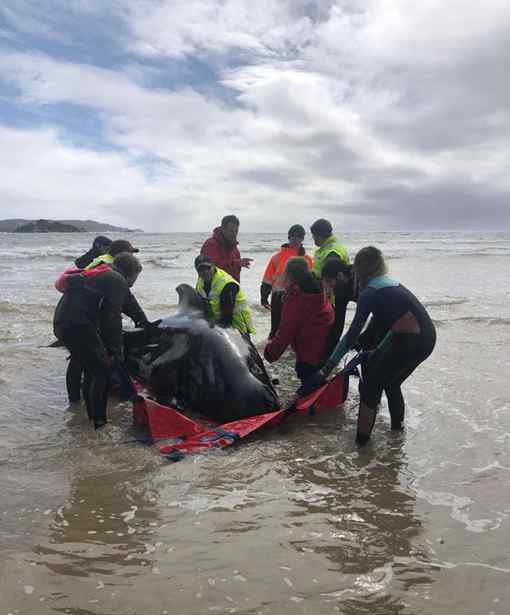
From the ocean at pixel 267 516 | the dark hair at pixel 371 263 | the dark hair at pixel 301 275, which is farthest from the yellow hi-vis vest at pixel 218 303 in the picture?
the dark hair at pixel 371 263

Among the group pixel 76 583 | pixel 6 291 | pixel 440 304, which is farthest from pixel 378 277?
pixel 6 291

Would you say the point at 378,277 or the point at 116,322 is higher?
the point at 378,277

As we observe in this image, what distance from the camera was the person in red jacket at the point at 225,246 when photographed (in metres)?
7.99

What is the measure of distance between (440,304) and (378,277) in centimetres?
972

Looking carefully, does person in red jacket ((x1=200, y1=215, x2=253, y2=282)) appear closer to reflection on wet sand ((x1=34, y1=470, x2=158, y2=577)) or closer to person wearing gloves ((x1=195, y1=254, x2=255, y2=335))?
person wearing gloves ((x1=195, y1=254, x2=255, y2=335))

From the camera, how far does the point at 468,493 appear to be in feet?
12.3

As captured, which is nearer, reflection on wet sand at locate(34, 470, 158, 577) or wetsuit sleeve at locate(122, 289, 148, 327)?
reflection on wet sand at locate(34, 470, 158, 577)

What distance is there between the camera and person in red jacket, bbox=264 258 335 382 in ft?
19.1

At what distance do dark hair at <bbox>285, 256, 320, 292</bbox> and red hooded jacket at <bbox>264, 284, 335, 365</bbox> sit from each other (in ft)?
0.20

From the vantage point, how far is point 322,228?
7289 millimetres

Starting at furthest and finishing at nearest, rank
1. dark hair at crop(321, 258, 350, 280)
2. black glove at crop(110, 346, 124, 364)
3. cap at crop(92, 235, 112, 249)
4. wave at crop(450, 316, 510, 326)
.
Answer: wave at crop(450, 316, 510, 326) < cap at crop(92, 235, 112, 249) < dark hair at crop(321, 258, 350, 280) < black glove at crop(110, 346, 124, 364)

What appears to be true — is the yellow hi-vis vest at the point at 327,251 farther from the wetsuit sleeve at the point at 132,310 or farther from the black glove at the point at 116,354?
the black glove at the point at 116,354

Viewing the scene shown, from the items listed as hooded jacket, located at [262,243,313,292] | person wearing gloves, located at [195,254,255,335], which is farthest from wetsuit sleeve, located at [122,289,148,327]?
hooded jacket, located at [262,243,313,292]

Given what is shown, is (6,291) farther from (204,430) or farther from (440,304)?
(204,430)
